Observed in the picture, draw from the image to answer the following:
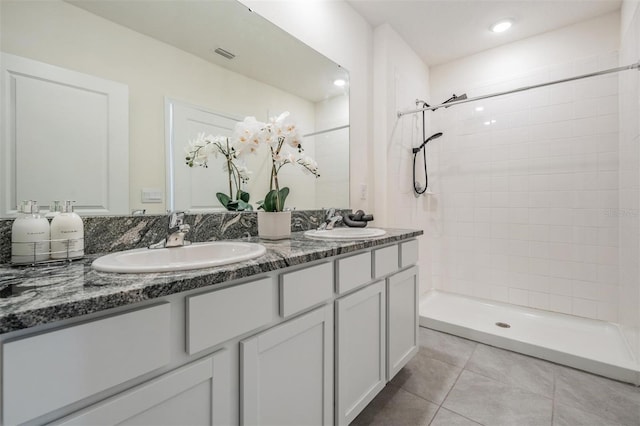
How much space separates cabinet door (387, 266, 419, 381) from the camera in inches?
57.2

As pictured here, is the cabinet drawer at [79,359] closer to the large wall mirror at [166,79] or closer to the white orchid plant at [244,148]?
the large wall mirror at [166,79]

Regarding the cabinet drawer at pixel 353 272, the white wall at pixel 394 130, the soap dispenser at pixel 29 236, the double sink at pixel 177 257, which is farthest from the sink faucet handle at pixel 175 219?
the white wall at pixel 394 130

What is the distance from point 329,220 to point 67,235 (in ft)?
3.98

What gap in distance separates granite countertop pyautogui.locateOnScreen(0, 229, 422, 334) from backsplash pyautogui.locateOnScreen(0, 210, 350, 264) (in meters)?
0.08

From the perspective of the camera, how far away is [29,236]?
2.51 feet

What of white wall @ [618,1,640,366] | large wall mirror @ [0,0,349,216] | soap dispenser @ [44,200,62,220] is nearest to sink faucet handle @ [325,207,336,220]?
large wall mirror @ [0,0,349,216]

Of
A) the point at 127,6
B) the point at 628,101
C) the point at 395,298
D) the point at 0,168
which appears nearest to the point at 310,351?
the point at 395,298

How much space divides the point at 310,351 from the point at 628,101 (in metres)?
2.59

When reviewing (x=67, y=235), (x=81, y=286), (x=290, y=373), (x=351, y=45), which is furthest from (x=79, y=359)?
(x=351, y=45)

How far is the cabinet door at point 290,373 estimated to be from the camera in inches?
30.7

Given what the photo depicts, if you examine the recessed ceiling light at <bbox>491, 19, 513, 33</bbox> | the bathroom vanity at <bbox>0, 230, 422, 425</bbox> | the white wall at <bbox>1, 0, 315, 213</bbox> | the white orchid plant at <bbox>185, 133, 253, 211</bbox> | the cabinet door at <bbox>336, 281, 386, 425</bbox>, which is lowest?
the cabinet door at <bbox>336, 281, 386, 425</bbox>

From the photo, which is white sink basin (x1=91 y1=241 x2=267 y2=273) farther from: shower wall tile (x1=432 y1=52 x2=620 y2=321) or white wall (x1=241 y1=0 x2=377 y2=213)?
shower wall tile (x1=432 y1=52 x2=620 y2=321)

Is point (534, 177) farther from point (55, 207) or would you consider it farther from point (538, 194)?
point (55, 207)

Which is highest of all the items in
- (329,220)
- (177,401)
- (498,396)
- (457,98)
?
(457,98)
